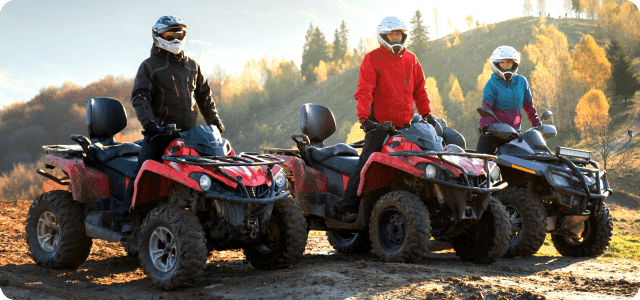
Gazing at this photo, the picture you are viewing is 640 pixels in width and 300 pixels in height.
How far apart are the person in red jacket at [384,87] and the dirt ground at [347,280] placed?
1.18m

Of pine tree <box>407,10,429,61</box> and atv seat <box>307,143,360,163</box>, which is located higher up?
pine tree <box>407,10,429,61</box>

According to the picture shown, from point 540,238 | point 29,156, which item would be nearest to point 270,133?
point 29,156

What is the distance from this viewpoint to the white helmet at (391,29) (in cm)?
702

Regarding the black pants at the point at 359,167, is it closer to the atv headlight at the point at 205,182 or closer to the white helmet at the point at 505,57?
the atv headlight at the point at 205,182

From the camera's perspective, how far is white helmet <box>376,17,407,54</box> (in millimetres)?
7018

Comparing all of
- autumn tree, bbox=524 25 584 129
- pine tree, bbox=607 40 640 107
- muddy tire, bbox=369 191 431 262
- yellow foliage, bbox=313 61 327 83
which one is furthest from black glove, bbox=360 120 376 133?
yellow foliage, bbox=313 61 327 83

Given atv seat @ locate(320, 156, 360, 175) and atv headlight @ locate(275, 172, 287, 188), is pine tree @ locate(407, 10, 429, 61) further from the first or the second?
atv headlight @ locate(275, 172, 287, 188)

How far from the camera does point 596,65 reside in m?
59.2

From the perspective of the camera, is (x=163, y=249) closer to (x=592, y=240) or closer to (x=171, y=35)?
(x=171, y=35)

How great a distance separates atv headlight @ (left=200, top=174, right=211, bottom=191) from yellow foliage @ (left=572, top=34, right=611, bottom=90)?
60492 millimetres

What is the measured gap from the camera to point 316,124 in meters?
8.70

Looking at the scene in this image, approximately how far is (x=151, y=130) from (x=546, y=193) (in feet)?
17.6

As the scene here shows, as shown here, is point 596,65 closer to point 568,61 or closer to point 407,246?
point 568,61

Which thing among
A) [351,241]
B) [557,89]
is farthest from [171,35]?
[557,89]
